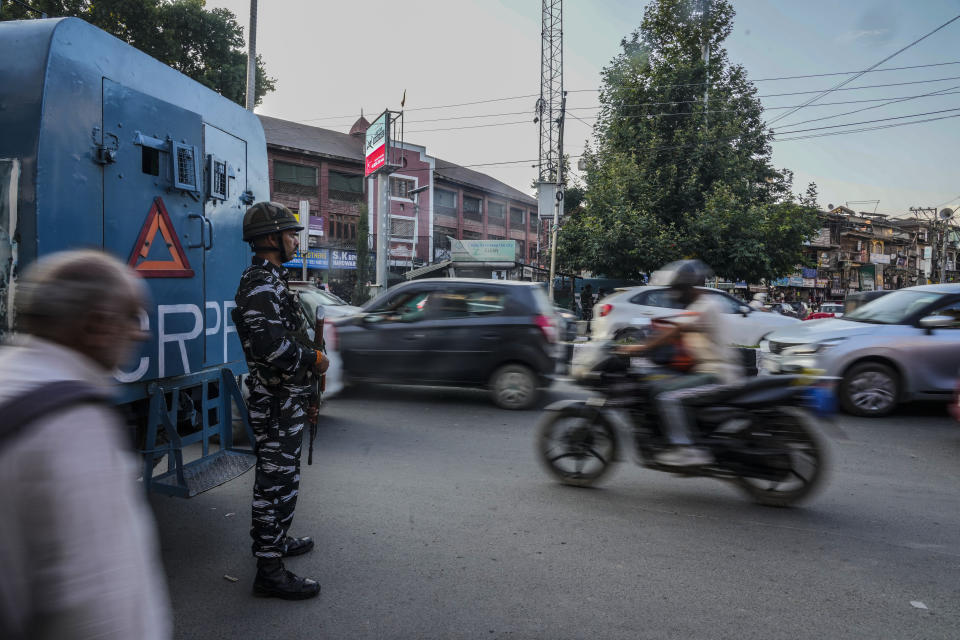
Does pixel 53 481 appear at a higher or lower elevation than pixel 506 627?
higher

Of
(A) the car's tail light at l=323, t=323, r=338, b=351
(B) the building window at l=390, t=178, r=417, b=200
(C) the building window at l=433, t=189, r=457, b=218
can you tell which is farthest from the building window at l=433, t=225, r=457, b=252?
(A) the car's tail light at l=323, t=323, r=338, b=351

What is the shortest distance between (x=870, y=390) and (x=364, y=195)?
111ft

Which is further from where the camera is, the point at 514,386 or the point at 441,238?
the point at 441,238

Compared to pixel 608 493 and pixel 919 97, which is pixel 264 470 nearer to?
pixel 608 493

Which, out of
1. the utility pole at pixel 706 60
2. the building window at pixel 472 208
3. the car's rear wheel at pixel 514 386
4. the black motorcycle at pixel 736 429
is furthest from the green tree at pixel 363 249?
the black motorcycle at pixel 736 429

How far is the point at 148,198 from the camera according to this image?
3.51 meters

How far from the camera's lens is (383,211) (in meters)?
20.8

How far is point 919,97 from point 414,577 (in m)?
21.7

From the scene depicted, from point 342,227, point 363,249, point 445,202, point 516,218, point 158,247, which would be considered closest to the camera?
point 158,247

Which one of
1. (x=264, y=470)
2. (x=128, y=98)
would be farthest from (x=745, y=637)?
(x=128, y=98)

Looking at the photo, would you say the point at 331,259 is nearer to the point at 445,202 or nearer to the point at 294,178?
the point at 294,178

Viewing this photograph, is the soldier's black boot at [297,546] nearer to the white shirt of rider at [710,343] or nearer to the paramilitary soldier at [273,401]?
the paramilitary soldier at [273,401]

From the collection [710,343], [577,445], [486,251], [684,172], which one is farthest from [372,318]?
[486,251]

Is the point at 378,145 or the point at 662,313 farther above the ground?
the point at 378,145
